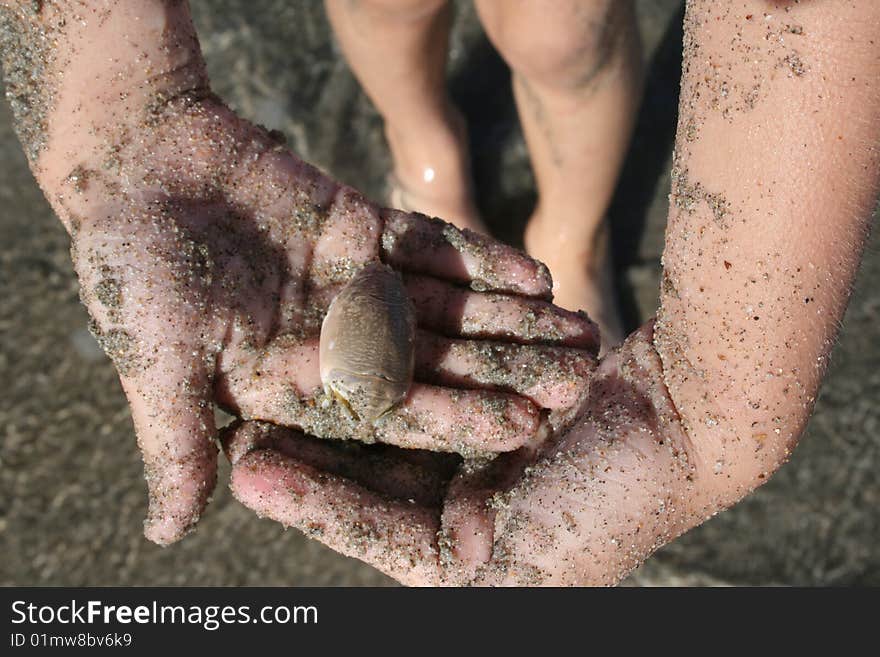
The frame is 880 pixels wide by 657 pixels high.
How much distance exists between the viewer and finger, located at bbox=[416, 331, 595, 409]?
2090 millimetres

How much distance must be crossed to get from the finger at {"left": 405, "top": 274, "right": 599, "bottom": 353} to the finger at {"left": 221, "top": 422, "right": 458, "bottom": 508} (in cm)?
38

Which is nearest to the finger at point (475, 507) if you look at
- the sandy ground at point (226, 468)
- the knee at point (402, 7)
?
the sandy ground at point (226, 468)

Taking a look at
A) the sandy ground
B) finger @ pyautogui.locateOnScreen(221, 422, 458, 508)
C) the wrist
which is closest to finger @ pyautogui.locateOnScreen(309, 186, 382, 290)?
finger @ pyautogui.locateOnScreen(221, 422, 458, 508)

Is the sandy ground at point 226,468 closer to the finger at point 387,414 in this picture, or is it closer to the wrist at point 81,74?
the finger at point 387,414

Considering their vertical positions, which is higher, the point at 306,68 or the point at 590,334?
the point at 590,334

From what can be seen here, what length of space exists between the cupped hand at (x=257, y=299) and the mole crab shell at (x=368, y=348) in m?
0.07

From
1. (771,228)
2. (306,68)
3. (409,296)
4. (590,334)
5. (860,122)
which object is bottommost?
(306,68)

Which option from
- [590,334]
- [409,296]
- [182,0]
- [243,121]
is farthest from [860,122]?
[182,0]

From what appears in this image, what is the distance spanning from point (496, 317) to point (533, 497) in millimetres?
564

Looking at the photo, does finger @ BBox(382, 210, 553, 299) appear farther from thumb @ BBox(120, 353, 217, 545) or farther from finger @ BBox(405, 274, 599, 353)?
thumb @ BBox(120, 353, 217, 545)
